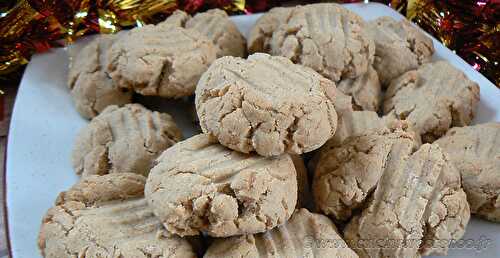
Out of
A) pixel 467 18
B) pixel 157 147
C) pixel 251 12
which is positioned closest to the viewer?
pixel 157 147

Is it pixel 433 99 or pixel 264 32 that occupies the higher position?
pixel 264 32

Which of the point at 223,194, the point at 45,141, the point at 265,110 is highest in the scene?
the point at 265,110

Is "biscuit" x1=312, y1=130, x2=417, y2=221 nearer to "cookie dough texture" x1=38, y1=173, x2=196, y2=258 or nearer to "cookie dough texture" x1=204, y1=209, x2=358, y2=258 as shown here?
"cookie dough texture" x1=204, y1=209, x2=358, y2=258

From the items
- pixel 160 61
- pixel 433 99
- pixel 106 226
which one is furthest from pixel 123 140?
pixel 433 99

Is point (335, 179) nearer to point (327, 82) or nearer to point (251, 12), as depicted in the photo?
point (327, 82)

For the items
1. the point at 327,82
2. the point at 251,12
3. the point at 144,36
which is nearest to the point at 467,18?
the point at 251,12

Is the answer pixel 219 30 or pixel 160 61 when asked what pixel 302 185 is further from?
pixel 219 30
